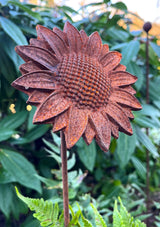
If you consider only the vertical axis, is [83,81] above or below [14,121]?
above

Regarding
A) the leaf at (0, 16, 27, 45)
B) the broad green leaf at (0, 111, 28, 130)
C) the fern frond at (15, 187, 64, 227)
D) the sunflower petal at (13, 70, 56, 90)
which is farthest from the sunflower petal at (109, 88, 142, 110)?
the broad green leaf at (0, 111, 28, 130)

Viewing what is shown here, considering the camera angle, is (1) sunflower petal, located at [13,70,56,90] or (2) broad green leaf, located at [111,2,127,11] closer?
(1) sunflower petal, located at [13,70,56,90]

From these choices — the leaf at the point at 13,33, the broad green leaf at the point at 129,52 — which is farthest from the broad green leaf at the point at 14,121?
the broad green leaf at the point at 129,52

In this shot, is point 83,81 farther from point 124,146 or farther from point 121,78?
point 124,146

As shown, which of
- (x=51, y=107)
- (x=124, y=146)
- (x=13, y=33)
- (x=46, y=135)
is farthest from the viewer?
(x=46, y=135)

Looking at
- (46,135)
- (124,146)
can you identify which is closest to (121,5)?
(124,146)

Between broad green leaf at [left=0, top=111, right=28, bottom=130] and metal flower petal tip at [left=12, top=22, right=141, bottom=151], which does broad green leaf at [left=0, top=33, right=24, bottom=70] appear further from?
metal flower petal tip at [left=12, top=22, right=141, bottom=151]
